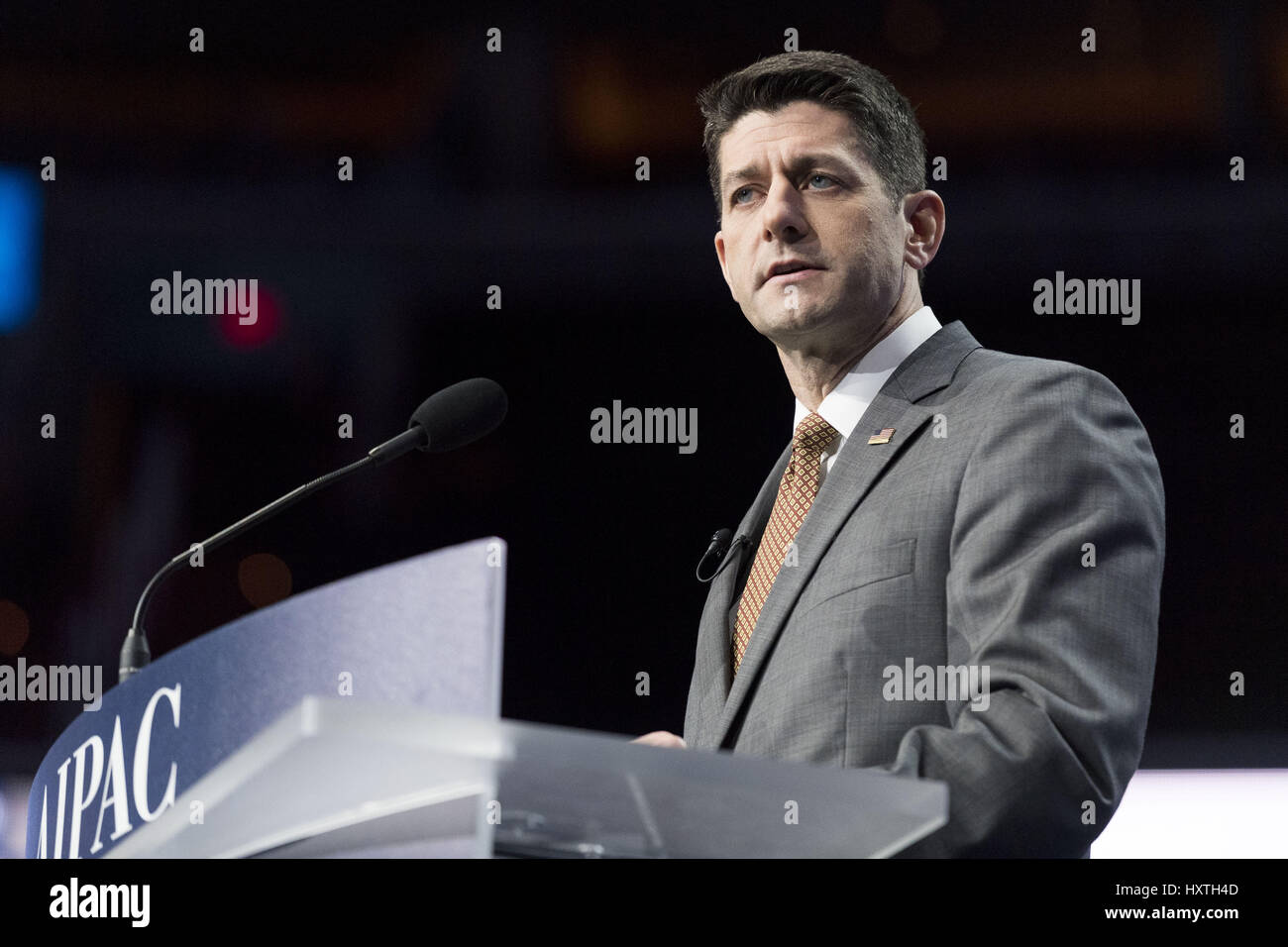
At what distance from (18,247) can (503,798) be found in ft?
11.9

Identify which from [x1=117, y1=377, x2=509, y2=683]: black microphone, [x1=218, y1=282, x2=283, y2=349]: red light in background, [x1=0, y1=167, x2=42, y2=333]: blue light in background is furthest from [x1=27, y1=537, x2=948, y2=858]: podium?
[x1=0, y1=167, x2=42, y2=333]: blue light in background

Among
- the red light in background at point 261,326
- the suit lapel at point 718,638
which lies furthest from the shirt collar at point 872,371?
the red light in background at point 261,326

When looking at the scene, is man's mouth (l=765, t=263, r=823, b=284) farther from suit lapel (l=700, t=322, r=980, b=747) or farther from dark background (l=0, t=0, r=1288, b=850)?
dark background (l=0, t=0, r=1288, b=850)

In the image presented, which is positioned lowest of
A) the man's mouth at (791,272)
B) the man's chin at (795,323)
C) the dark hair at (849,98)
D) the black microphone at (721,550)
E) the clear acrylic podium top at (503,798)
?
the clear acrylic podium top at (503,798)

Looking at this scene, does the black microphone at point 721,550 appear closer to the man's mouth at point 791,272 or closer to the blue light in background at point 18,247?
the man's mouth at point 791,272

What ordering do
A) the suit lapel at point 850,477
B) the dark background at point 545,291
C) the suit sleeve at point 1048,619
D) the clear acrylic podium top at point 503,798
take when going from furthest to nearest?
the dark background at point 545,291
the suit lapel at point 850,477
the suit sleeve at point 1048,619
the clear acrylic podium top at point 503,798

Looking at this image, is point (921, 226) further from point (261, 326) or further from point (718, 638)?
point (261, 326)

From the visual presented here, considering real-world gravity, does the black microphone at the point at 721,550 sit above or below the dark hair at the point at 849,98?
below

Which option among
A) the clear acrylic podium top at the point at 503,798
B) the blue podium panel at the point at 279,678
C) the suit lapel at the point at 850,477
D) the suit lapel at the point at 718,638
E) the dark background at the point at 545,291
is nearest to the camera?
the clear acrylic podium top at the point at 503,798

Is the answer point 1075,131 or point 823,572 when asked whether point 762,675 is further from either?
point 1075,131

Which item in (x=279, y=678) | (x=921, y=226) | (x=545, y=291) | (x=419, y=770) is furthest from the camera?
(x=545, y=291)

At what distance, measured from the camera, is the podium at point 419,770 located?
88 cm

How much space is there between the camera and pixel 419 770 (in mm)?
938

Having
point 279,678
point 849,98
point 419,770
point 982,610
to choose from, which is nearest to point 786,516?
point 982,610
